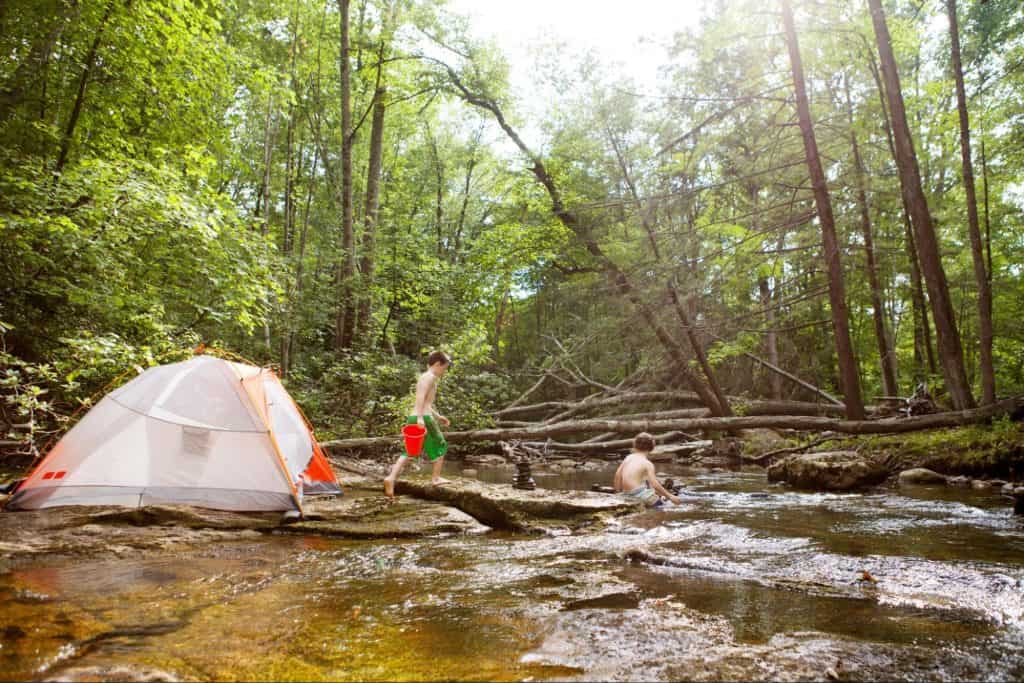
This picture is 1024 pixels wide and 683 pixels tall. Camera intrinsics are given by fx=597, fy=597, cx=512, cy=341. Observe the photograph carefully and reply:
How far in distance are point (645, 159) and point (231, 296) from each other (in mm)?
10865

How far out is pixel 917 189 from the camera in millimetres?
11109

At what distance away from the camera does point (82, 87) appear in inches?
439

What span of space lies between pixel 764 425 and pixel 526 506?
26.9 ft

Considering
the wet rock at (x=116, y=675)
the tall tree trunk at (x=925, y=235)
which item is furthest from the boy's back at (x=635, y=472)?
the tall tree trunk at (x=925, y=235)

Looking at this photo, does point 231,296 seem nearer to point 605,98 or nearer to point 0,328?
point 0,328

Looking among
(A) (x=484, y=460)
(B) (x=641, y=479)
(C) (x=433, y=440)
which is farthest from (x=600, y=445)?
(C) (x=433, y=440)

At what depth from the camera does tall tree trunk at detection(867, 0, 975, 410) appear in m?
11.0

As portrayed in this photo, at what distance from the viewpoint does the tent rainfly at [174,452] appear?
6.04m

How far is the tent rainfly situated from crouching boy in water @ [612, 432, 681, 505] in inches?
169

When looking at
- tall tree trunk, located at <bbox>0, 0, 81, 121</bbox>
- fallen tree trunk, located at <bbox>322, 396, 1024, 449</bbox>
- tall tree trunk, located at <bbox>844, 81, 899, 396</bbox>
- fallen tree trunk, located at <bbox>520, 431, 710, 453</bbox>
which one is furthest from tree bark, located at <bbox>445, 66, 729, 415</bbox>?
tall tree trunk, located at <bbox>0, 0, 81, 121</bbox>

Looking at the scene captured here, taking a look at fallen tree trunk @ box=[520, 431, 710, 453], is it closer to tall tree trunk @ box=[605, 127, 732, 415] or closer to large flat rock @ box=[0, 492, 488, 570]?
tall tree trunk @ box=[605, 127, 732, 415]

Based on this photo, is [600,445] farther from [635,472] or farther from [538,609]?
[538,609]

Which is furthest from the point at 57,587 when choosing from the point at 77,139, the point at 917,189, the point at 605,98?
the point at 605,98

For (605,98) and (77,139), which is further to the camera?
(605,98)
